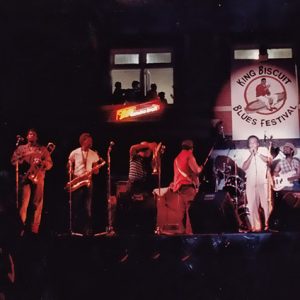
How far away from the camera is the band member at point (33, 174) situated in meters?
10.4

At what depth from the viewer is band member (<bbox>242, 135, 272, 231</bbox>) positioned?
10.8 meters

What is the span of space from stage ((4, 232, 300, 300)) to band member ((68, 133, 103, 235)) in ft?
4.18

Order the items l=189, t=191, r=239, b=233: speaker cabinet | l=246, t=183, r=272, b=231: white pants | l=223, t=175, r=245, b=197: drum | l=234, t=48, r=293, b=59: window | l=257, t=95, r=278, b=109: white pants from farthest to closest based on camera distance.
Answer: l=234, t=48, r=293, b=59: window < l=257, t=95, r=278, b=109: white pants < l=223, t=175, r=245, b=197: drum < l=246, t=183, r=272, b=231: white pants < l=189, t=191, r=239, b=233: speaker cabinet

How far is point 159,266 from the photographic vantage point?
8422mm

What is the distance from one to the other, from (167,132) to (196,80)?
60.5 inches

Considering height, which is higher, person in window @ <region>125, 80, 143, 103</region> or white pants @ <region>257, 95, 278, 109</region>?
person in window @ <region>125, 80, 143, 103</region>

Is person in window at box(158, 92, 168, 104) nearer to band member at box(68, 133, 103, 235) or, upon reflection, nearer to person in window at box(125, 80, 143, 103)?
person in window at box(125, 80, 143, 103)

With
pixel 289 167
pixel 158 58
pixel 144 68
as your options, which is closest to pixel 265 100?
pixel 289 167

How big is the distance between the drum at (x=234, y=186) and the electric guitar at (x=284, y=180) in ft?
2.15

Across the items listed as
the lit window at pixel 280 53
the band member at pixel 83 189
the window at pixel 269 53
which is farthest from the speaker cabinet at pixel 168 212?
the lit window at pixel 280 53

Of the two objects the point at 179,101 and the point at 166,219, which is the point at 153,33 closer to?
the point at 179,101

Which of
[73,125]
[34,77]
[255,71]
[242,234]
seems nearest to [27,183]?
[73,125]

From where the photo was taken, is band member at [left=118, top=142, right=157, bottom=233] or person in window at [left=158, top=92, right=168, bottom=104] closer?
band member at [left=118, top=142, right=157, bottom=233]

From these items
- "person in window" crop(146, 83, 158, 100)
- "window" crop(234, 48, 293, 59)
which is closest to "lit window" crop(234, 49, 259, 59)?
"window" crop(234, 48, 293, 59)
